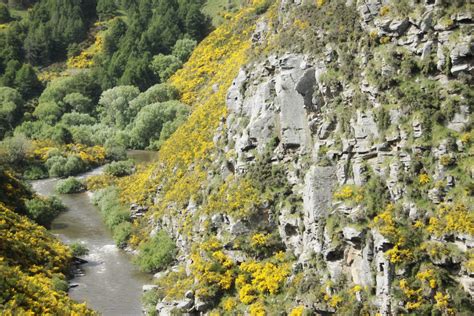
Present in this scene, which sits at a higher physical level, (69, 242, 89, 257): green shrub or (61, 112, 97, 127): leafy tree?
(69, 242, 89, 257): green shrub

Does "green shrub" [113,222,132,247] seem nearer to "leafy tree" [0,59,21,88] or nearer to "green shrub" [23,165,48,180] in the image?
"green shrub" [23,165,48,180]

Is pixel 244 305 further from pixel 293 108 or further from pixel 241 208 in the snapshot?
pixel 293 108

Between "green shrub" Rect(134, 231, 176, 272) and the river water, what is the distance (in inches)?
37.1

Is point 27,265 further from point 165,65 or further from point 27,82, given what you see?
point 27,82

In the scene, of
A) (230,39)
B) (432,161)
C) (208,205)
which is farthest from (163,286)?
(230,39)

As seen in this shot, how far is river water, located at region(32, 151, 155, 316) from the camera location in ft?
161

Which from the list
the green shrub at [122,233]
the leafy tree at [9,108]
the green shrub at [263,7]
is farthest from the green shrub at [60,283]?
the leafy tree at [9,108]

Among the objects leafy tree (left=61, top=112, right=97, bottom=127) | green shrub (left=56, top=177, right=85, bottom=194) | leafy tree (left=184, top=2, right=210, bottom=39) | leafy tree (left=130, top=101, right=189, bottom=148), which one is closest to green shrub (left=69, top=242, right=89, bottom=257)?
green shrub (left=56, top=177, right=85, bottom=194)

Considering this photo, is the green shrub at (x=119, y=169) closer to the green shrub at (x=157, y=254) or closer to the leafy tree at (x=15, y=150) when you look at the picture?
the leafy tree at (x=15, y=150)

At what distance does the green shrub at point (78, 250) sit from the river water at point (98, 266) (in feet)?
1.70

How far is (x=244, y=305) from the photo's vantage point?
1609 inches

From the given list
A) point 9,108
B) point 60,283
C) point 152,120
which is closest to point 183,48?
point 152,120

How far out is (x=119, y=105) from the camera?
105 meters

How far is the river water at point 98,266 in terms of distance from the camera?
49.0 metres
